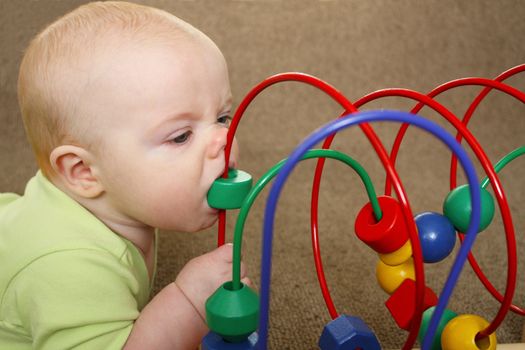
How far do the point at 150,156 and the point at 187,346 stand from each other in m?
0.22

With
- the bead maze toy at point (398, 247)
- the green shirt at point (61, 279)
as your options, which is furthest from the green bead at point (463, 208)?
the green shirt at point (61, 279)

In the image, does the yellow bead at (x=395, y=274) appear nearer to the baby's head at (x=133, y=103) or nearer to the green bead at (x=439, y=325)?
the green bead at (x=439, y=325)

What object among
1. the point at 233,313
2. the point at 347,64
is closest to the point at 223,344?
the point at 233,313

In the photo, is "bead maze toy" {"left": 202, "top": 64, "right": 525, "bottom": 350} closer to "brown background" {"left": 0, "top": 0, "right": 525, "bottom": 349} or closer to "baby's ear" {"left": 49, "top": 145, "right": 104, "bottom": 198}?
"baby's ear" {"left": 49, "top": 145, "right": 104, "bottom": 198}

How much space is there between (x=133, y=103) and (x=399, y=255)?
12.3 inches

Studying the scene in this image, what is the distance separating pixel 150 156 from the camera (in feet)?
2.00

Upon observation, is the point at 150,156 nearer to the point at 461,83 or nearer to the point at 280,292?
the point at 461,83

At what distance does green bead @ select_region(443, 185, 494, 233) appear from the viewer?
0.50 m

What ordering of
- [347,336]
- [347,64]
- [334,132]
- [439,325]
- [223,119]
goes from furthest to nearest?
1. [347,64]
2. [223,119]
3. [439,325]
4. [347,336]
5. [334,132]

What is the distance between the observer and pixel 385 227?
479mm

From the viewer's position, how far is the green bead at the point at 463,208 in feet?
1.66

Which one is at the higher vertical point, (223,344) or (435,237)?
(435,237)

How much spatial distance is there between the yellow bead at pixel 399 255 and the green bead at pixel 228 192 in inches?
6.5

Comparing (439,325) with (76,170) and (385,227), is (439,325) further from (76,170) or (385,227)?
(76,170)
